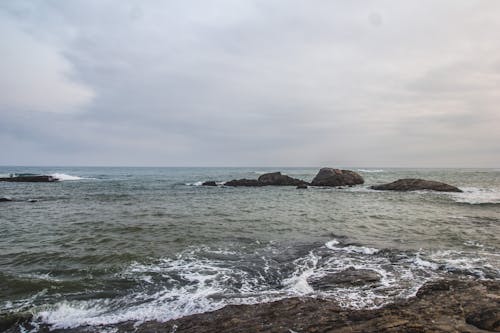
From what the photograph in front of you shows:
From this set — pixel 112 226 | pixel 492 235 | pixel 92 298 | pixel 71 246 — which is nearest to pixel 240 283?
pixel 92 298

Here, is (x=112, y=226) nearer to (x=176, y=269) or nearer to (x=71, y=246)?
(x=71, y=246)

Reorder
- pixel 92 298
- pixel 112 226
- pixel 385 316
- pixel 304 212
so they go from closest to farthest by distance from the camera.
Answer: pixel 385 316
pixel 92 298
pixel 112 226
pixel 304 212

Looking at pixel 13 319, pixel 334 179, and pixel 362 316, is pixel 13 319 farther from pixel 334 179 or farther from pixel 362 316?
pixel 334 179

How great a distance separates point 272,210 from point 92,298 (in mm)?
17137

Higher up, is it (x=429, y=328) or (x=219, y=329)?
(x=429, y=328)

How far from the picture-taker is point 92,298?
327 inches

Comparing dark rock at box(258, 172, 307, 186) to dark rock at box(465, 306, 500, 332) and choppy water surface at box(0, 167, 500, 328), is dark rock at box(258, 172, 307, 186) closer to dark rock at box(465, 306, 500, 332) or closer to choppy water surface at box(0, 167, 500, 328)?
choppy water surface at box(0, 167, 500, 328)

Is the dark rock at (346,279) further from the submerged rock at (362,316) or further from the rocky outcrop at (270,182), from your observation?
the rocky outcrop at (270,182)

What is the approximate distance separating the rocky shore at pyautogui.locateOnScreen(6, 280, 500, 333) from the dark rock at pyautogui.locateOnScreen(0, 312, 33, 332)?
3.8 inches

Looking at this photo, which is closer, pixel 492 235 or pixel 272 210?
pixel 492 235

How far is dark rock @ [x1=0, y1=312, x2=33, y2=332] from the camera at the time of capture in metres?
6.93

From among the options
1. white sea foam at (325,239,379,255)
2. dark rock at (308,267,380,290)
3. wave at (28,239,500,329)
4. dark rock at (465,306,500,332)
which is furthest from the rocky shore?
white sea foam at (325,239,379,255)

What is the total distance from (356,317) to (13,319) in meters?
7.88

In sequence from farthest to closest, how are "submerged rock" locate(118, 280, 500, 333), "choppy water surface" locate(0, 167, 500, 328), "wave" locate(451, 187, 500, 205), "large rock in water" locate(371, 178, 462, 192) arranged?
"large rock in water" locate(371, 178, 462, 192) → "wave" locate(451, 187, 500, 205) → "choppy water surface" locate(0, 167, 500, 328) → "submerged rock" locate(118, 280, 500, 333)
